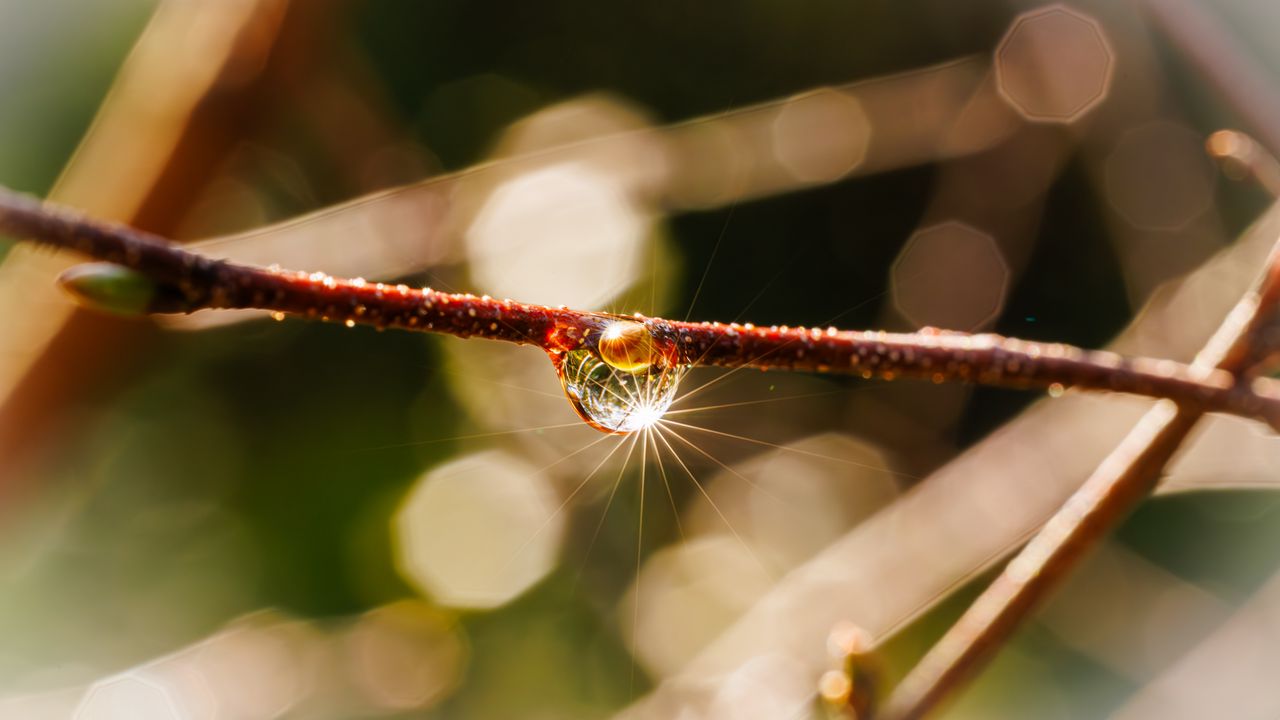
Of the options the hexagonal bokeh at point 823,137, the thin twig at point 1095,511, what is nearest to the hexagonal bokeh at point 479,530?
the hexagonal bokeh at point 823,137

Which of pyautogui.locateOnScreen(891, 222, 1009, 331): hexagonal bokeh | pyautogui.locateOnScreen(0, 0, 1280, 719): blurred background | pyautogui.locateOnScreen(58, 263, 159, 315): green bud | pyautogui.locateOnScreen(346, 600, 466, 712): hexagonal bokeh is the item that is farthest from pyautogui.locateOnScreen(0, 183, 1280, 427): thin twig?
pyautogui.locateOnScreen(346, 600, 466, 712): hexagonal bokeh

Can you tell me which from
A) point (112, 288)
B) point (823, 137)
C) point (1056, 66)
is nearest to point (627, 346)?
point (112, 288)

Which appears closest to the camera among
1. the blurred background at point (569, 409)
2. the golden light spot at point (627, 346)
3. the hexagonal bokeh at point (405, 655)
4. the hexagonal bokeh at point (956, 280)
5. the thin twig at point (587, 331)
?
the thin twig at point (587, 331)

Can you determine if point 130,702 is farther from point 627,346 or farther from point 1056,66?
point 1056,66

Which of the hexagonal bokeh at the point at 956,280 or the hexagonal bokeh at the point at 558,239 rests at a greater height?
the hexagonal bokeh at the point at 558,239

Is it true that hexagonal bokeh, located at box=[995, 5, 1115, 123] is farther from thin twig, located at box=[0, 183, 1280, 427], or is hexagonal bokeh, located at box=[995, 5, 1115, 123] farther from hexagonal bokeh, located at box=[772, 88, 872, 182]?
thin twig, located at box=[0, 183, 1280, 427]

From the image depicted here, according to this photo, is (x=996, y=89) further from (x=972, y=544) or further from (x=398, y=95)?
(x=398, y=95)

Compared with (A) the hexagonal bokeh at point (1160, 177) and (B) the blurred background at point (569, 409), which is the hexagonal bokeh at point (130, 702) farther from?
(A) the hexagonal bokeh at point (1160, 177)
